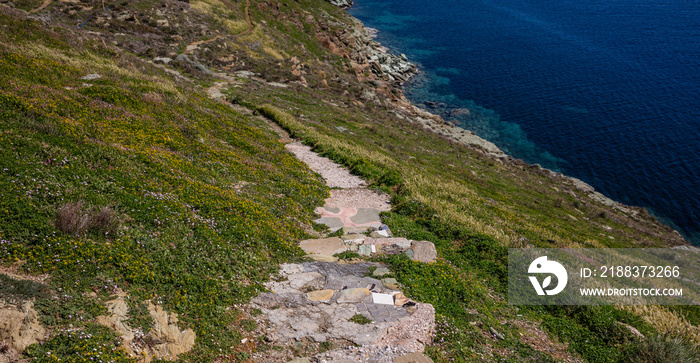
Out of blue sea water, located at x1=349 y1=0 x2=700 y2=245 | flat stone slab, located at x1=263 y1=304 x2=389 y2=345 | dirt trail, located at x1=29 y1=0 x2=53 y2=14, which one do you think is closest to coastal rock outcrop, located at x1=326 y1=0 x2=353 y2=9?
blue sea water, located at x1=349 y1=0 x2=700 y2=245

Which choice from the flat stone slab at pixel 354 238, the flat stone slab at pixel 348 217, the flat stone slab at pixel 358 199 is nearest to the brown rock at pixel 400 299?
the flat stone slab at pixel 354 238

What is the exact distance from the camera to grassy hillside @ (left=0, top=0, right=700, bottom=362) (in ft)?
30.0

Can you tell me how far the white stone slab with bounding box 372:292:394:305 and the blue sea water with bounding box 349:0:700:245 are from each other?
53.7 m

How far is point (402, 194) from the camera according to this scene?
74.3 ft

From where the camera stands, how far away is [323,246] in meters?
15.5

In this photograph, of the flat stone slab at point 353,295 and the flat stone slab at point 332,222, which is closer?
the flat stone slab at point 353,295

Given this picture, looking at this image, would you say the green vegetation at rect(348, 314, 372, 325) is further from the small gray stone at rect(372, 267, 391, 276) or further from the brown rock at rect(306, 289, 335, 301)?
the small gray stone at rect(372, 267, 391, 276)

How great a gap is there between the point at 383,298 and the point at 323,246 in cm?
432

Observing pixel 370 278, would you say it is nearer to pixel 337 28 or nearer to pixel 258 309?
pixel 258 309

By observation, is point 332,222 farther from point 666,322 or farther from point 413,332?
point 666,322

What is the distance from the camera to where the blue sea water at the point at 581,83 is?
57844mm

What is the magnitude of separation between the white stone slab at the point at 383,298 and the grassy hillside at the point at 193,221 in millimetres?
1008

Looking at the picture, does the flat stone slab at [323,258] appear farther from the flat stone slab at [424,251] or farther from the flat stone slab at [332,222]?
the flat stone slab at [424,251]

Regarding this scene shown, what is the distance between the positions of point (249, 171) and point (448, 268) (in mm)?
11553
